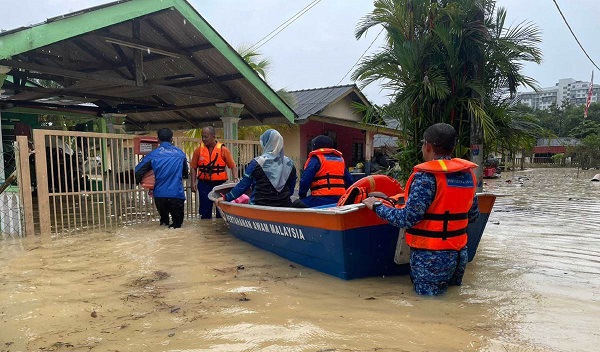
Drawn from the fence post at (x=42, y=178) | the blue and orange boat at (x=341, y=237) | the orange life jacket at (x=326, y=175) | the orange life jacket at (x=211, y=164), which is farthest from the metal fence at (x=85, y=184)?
the orange life jacket at (x=326, y=175)

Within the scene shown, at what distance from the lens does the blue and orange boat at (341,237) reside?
3.70m

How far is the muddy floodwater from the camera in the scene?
270cm

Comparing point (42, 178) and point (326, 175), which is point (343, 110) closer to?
point (326, 175)

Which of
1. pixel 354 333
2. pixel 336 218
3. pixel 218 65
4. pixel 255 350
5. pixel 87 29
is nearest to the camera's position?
pixel 255 350

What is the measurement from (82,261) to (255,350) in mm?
3096

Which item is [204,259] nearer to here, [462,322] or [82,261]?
[82,261]

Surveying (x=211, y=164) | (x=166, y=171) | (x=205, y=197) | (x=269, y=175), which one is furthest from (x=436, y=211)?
(x=205, y=197)

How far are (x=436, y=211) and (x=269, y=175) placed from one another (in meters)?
2.34

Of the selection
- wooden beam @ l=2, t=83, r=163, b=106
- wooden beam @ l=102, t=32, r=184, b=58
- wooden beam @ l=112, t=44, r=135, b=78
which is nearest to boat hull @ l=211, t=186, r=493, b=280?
wooden beam @ l=102, t=32, r=184, b=58

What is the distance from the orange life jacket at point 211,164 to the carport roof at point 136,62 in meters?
2.14

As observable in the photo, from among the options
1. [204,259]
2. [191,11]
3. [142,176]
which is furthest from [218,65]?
[204,259]

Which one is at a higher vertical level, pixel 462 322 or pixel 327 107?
pixel 327 107

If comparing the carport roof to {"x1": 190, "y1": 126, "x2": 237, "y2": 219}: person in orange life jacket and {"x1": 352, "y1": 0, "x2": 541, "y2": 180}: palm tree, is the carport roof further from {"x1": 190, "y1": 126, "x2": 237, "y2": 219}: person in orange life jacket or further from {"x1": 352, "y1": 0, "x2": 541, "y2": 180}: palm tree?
{"x1": 352, "y1": 0, "x2": 541, "y2": 180}: palm tree

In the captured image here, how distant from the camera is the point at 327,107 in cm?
1603
